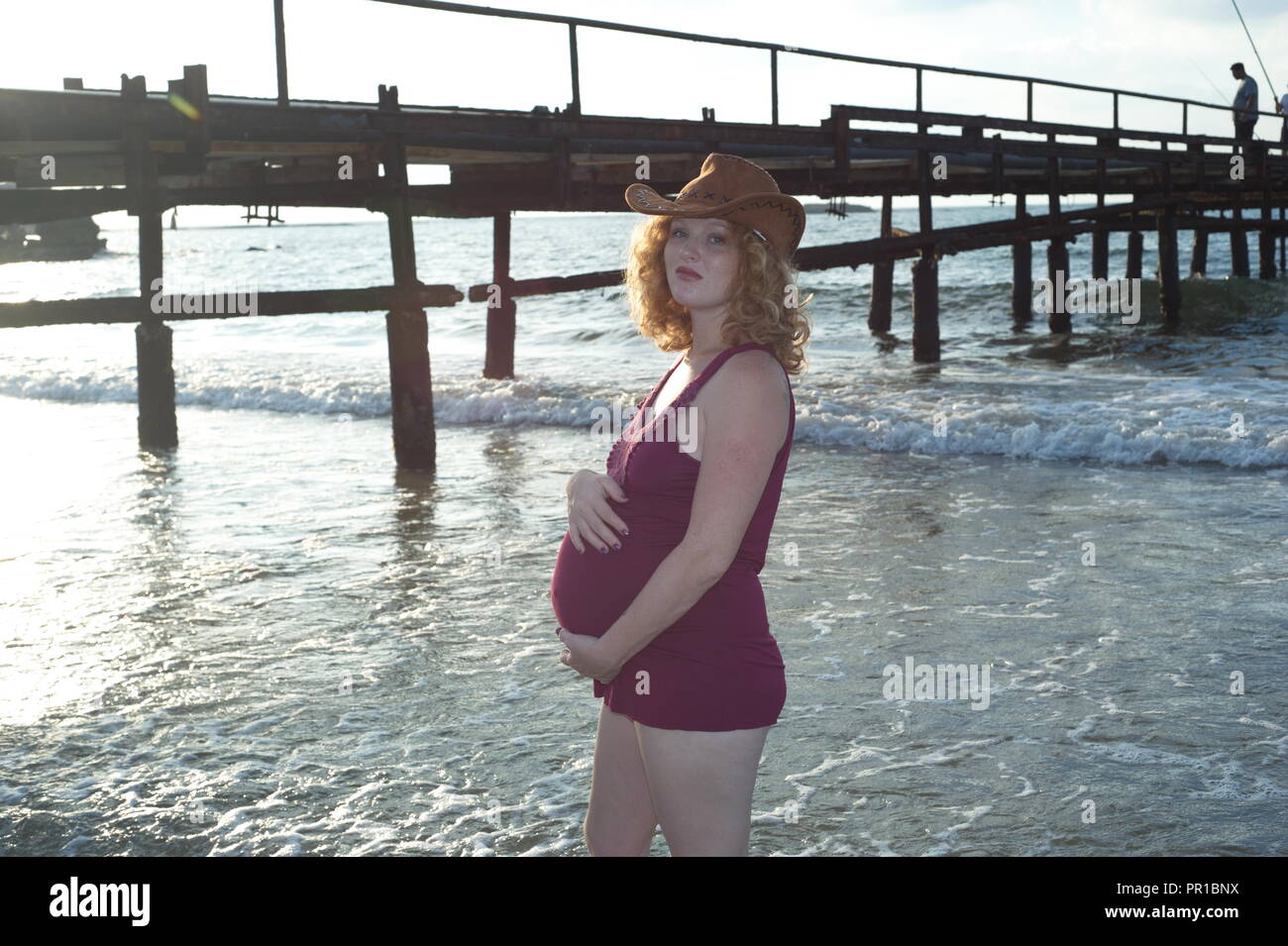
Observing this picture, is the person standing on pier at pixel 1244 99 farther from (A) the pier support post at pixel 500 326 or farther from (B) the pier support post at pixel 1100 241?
(A) the pier support post at pixel 500 326

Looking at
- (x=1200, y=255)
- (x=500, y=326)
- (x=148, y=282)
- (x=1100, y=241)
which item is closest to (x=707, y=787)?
(x=148, y=282)

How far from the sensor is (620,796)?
8.77 ft

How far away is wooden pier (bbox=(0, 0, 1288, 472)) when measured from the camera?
925cm

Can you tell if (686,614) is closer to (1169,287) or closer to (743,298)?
(743,298)

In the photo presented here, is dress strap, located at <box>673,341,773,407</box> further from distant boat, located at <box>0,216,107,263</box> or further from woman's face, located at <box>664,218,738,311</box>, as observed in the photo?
distant boat, located at <box>0,216,107,263</box>

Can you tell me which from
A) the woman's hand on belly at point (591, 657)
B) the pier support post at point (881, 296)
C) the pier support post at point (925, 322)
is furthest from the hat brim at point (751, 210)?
the pier support post at point (881, 296)

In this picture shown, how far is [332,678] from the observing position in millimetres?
5363

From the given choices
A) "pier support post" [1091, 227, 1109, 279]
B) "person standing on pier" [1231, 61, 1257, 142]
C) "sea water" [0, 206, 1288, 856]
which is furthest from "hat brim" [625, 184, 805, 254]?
"pier support post" [1091, 227, 1109, 279]

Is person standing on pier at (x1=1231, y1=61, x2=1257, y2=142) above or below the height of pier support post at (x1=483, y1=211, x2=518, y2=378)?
above

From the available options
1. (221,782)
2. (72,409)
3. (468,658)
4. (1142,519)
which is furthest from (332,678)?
(72,409)

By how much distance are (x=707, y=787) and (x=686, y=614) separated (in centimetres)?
31

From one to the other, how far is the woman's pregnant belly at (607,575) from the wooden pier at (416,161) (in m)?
7.23

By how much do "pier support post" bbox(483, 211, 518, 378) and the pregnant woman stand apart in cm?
1459
